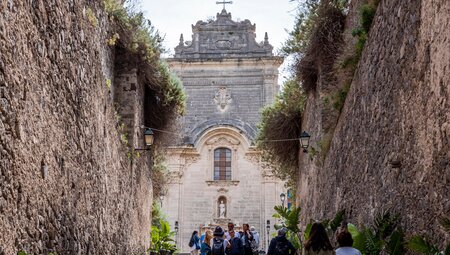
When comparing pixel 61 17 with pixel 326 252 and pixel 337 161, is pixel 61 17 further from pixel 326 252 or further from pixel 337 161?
pixel 337 161

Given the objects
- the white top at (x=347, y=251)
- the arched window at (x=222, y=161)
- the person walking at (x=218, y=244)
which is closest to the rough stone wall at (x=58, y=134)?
the person walking at (x=218, y=244)

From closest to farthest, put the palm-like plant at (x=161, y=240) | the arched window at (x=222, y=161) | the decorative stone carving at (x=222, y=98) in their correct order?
the palm-like plant at (x=161, y=240) → the arched window at (x=222, y=161) → the decorative stone carving at (x=222, y=98)

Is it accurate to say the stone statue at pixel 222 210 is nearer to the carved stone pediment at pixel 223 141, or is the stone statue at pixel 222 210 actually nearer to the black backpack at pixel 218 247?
the carved stone pediment at pixel 223 141

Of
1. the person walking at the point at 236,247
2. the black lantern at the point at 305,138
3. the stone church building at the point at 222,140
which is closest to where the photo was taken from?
the person walking at the point at 236,247

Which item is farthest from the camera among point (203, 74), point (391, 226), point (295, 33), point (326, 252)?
point (203, 74)

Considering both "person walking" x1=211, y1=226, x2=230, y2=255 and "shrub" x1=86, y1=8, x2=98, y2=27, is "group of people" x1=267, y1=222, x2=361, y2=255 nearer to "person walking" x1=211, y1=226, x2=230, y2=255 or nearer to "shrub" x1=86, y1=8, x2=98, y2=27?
"shrub" x1=86, y1=8, x2=98, y2=27

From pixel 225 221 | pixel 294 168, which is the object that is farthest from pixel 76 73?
pixel 225 221

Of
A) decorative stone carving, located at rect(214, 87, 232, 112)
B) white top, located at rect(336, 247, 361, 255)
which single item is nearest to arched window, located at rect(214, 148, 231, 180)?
decorative stone carving, located at rect(214, 87, 232, 112)

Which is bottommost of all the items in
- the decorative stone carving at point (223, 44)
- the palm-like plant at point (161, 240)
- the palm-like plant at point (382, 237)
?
the palm-like plant at point (161, 240)

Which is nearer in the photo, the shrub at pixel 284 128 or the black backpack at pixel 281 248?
the black backpack at pixel 281 248

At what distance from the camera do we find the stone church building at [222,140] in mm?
34281

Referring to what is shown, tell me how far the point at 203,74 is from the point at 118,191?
79.9 ft

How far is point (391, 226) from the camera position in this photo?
7.94 meters

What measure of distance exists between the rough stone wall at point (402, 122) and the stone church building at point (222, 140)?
2232cm
